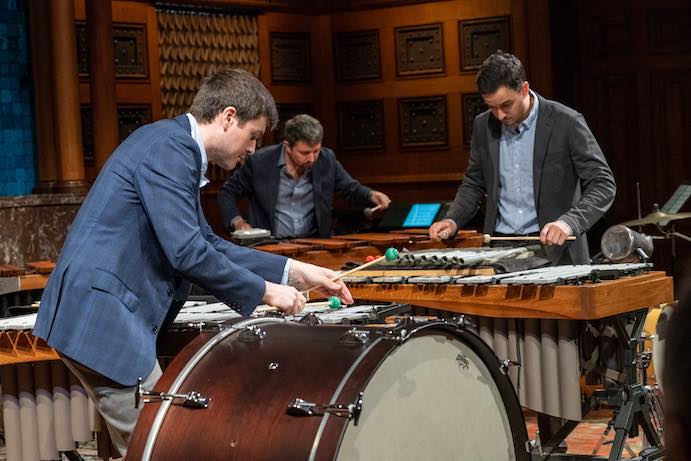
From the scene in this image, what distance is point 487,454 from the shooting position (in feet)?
8.89

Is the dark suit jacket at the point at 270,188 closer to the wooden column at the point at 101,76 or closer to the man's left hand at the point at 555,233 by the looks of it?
the wooden column at the point at 101,76

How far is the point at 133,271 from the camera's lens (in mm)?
2648

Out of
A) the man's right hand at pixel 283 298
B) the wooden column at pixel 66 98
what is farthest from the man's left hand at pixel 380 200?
the man's right hand at pixel 283 298

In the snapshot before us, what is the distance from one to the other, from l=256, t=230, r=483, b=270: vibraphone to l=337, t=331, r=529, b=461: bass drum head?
2473 mm

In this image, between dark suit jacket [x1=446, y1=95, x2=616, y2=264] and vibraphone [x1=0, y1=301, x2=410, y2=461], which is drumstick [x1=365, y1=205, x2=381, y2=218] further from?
vibraphone [x1=0, y1=301, x2=410, y2=461]

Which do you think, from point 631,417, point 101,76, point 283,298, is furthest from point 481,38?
point 283,298

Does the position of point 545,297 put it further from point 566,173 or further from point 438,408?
point 438,408

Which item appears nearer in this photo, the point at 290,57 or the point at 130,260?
the point at 130,260

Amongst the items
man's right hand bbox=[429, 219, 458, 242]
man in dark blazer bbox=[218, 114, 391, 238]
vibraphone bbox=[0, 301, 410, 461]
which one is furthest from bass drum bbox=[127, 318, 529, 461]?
man in dark blazer bbox=[218, 114, 391, 238]

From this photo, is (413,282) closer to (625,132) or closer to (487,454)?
(487,454)

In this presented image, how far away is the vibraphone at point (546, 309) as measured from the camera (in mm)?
3527

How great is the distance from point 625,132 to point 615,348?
4366 millimetres

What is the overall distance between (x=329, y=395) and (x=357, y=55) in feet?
20.7

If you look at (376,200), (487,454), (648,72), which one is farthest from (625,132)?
(487,454)
